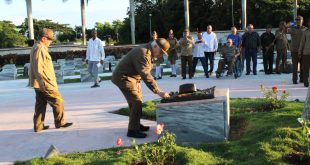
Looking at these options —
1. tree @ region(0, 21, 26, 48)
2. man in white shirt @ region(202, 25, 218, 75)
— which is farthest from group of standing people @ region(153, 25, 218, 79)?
tree @ region(0, 21, 26, 48)

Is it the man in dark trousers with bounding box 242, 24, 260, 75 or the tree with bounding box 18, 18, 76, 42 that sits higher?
the tree with bounding box 18, 18, 76, 42

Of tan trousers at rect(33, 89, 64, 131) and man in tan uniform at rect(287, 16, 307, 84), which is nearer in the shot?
tan trousers at rect(33, 89, 64, 131)

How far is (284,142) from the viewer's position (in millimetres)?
5383

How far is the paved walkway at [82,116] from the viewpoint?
652cm

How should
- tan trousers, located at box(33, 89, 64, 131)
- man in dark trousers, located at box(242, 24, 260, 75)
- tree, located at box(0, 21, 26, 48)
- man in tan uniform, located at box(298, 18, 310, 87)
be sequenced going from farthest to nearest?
1. tree, located at box(0, 21, 26, 48)
2. man in dark trousers, located at box(242, 24, 260, 75)
3. man in tan uniform, located at box(298, 18, 310, 87)
4. tan trousers, located at box(33, 89, 64, 131)

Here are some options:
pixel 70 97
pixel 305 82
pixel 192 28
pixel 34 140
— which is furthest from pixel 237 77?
pixel 192 28

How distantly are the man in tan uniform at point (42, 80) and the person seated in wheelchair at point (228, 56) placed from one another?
24.7ft

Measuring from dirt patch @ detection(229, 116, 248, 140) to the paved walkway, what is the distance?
1168 millimetres

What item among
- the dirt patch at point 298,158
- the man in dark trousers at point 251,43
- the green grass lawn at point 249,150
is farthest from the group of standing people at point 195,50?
the dirt patch at point 298,158

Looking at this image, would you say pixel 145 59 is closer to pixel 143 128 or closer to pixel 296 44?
pixel 143 128

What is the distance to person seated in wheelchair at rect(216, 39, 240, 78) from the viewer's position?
1405 centimetres

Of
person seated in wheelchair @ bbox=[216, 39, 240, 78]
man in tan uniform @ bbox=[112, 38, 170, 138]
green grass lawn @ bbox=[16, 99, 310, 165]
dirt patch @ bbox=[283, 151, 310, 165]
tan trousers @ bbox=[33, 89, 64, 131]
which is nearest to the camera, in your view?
dirt patch @ bbox=[283, 151, 310, 165]

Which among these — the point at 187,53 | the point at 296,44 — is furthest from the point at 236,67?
the point at 296,44

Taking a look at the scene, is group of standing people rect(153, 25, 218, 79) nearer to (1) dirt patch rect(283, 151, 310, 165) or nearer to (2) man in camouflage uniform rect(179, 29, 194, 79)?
(2) man in camouflage uniform rect(179, 29, 194, 79)
